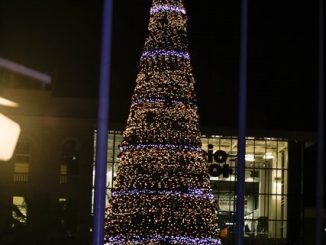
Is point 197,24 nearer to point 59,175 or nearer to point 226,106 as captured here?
point 226,106

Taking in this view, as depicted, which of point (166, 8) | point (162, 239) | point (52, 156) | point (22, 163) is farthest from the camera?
point (52, 156)

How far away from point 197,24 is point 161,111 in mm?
34080

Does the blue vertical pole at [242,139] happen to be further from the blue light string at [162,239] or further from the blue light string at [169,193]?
the blue light string at [162,239]

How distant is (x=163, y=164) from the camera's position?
17.7m

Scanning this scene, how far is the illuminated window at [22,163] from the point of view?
44219mm

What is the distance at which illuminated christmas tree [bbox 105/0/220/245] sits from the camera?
57.4 feet

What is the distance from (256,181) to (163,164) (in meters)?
33.2

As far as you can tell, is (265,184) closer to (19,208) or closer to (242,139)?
Result: (19,208)

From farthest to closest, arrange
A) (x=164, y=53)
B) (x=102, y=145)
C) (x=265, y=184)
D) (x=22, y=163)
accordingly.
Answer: (x=265, y=184), (x=22, y=163), (x=164, y=53), (x=102, y=145)

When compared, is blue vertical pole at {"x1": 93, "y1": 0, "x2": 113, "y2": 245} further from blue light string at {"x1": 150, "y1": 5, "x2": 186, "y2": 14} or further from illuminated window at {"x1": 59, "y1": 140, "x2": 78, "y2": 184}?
illuminated window at {"x1": 59, "y1": 140, "x2": 78, "y2": 184}

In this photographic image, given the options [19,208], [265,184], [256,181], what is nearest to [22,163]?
[19,208]

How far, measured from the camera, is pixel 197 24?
5134cm

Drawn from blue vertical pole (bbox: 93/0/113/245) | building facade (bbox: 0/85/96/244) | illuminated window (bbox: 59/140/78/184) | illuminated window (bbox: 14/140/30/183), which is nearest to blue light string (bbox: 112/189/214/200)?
blue vertical pole (bbox: 93/0/113/245)

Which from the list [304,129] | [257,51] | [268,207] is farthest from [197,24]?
[268,207]
